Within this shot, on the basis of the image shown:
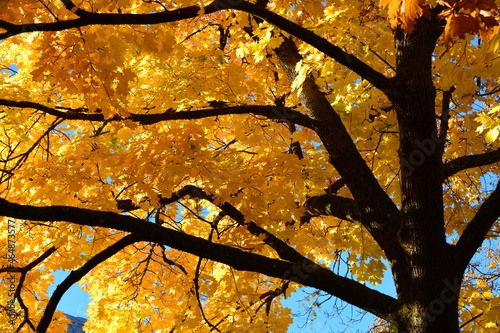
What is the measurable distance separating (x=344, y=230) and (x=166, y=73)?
3.56m

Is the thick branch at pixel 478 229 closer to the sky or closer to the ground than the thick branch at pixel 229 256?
closer to the sky

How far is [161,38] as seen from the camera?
425 centimetres

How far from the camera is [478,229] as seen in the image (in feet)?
10.9

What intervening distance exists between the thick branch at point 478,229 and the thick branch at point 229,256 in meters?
0.76

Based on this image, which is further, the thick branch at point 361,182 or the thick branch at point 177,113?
the thick branch at point 361,182

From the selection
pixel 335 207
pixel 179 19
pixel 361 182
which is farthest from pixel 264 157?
pixel 179 19

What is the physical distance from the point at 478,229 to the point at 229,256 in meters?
2.14

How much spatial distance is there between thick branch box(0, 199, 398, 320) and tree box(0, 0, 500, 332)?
0.4 inches

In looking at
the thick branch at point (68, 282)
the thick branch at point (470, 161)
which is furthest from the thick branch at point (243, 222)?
the thick branch at point (470, 161)

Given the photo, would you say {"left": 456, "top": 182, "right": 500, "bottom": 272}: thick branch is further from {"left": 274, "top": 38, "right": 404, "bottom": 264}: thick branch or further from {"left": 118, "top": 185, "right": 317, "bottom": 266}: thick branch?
{"left": 118, "top": 185, "right": 317, "bottom": 266}: thick branch

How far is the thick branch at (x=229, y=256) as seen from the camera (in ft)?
8.85

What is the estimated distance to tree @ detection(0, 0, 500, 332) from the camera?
3.11 m

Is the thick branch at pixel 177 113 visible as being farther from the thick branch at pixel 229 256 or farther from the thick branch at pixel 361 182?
the thick branch at pixel 229 256

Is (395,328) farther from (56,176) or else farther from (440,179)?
(56,176)
